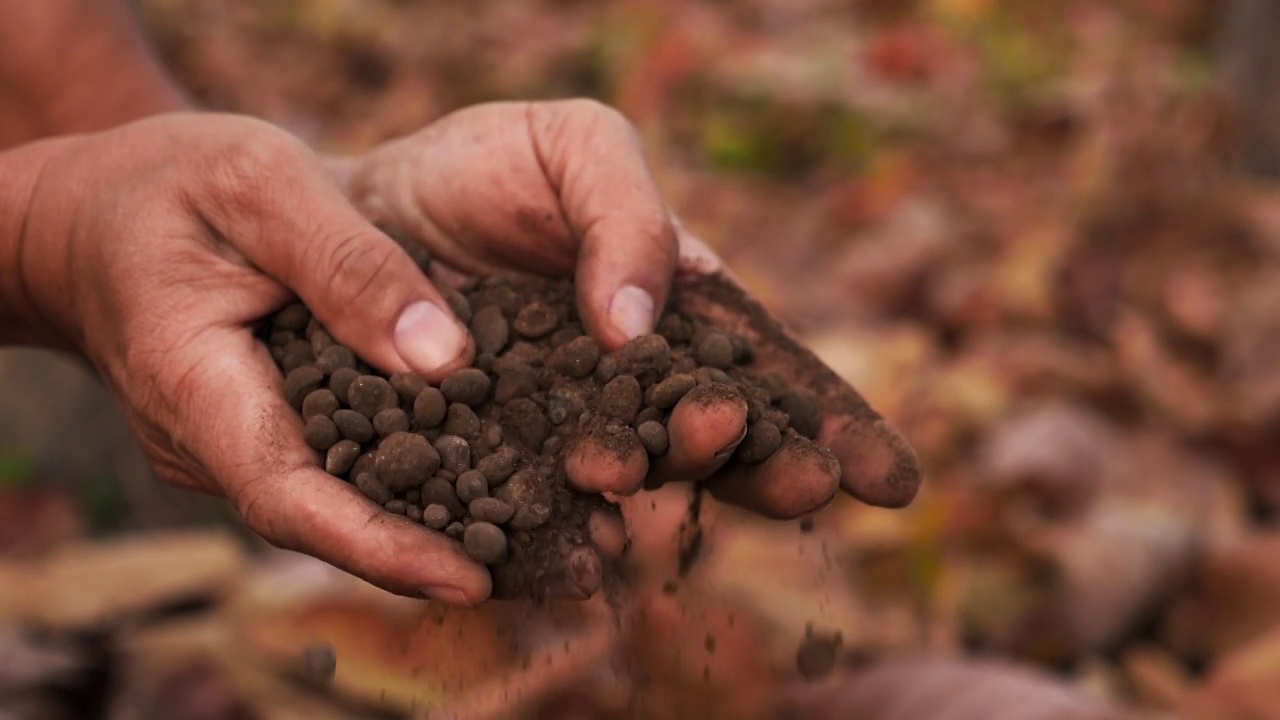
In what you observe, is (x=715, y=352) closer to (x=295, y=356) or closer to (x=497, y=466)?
(x=497, y=466)

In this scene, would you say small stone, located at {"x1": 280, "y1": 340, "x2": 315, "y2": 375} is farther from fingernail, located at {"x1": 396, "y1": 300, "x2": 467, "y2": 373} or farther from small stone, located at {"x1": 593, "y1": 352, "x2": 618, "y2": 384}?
small stone, located at {"x1": 593, "y1": 352, "x2": 618, "y2": 384}

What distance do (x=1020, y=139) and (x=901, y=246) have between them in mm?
969

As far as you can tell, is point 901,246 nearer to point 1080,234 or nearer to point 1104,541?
point 1080,234

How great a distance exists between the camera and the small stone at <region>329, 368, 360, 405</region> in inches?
55.1

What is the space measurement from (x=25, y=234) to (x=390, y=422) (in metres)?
0.63

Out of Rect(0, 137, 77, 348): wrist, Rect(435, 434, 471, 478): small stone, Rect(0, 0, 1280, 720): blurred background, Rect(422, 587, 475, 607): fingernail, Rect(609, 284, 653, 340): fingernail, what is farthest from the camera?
Rect(0, 0, 1280, 720): blurred background

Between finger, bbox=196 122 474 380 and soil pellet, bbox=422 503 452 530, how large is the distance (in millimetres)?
183

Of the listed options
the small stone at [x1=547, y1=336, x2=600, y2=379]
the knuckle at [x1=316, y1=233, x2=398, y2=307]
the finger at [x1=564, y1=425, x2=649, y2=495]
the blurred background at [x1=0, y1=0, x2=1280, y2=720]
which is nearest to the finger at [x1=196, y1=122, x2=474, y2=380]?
the knuckle at [x1=316, y1=233, x2=398, y2=307]

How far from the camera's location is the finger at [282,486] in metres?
1.24

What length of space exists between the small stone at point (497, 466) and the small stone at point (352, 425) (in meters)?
0.13

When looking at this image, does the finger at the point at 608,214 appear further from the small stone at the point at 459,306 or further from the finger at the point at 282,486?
the finger at the point at 282,486

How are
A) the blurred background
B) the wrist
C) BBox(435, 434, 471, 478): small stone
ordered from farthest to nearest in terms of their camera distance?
the blurred background
the wrist
BBox(435, 434, 471, 478): small stone

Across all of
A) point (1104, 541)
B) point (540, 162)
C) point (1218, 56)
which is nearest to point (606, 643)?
point (540, 162)

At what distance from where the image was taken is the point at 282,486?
4.27ft
